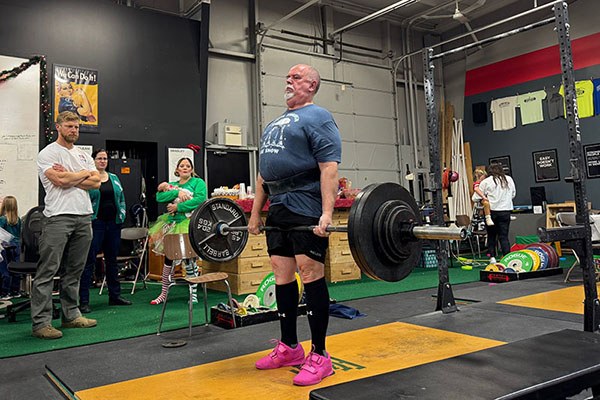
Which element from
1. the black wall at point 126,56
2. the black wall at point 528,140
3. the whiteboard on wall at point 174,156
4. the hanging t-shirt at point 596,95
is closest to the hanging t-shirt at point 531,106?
the black wall at point 528,140

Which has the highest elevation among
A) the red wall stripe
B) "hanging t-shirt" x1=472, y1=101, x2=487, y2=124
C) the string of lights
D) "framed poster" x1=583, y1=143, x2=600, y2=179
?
the red wall stripe

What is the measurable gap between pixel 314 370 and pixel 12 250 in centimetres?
408

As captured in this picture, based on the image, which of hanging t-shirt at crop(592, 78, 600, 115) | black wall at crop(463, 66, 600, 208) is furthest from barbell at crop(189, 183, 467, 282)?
hanging t-shirt at crop(592, 78, 600, 115)

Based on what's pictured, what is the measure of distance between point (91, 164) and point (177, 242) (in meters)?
0.85

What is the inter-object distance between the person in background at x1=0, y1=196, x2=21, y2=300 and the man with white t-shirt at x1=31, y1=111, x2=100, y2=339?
1.85 metres

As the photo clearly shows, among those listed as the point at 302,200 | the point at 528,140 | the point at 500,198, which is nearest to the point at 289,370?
the point at 302,200

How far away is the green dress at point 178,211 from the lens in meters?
4.09

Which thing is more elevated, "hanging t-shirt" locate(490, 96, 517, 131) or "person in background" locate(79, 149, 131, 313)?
"hanging t-shirt" locate(490, 96, 517, 131)

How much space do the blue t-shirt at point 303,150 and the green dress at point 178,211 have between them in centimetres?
205

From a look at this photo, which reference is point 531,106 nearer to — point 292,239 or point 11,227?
point 292,239

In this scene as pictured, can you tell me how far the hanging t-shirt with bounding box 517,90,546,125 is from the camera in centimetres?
889

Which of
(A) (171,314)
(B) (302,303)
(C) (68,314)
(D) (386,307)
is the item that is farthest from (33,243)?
(D) (386,307)

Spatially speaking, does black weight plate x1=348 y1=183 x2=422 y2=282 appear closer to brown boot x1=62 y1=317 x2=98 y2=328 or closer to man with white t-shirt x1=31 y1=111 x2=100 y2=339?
man with white t-shirt x1=31 y1=111 x2=100 y2=339

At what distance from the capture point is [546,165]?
8.84 meters
